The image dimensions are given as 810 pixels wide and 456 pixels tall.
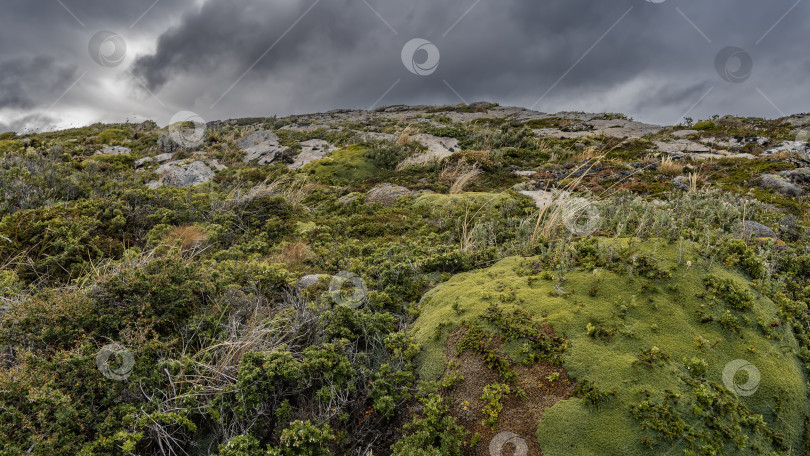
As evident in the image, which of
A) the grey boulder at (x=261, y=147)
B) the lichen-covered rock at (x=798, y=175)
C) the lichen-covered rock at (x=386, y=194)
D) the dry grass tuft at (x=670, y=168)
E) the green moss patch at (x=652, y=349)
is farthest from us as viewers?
the grey boulder at (x=261, y=147)

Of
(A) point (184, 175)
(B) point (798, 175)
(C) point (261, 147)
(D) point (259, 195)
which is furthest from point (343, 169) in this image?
(B) point (798, 175)

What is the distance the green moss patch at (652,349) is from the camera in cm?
324

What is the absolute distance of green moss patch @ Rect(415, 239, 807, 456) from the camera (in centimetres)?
324

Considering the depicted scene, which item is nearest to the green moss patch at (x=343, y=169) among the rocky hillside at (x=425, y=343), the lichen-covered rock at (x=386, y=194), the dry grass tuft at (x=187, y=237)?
the lichen-covered rock at (x=386, y=194)

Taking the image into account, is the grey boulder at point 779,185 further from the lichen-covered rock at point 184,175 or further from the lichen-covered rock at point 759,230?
the lichen-covered rock at point 184,175

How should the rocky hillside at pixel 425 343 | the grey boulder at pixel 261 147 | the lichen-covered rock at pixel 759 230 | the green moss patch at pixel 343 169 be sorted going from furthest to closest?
the grey boulder at pixel 261 147, the green moss patch at pixel 343 169, the lichen-covered rock at pixel 759 230, the rocky hillside at pixel 425 343

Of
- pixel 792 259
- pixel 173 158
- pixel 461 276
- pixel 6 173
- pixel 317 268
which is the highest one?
pixel 173 158

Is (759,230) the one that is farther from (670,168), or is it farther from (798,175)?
(670,168)

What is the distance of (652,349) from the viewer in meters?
3.75

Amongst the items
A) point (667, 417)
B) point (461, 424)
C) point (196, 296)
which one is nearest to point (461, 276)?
point (461, 424)

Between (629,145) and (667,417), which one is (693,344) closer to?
(667,417)

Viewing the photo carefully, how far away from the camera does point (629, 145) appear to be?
23750mm

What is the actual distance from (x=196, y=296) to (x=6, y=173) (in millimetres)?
10122

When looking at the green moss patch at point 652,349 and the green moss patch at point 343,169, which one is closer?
the green moss patch at point 652,349
